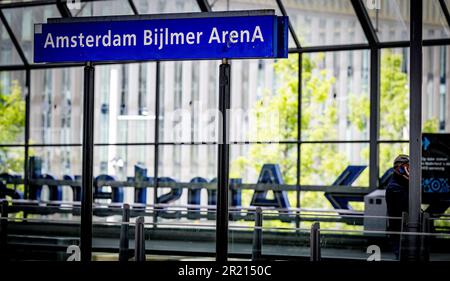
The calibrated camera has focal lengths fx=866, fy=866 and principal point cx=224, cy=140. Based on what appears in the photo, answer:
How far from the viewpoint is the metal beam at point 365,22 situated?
57.8 feet

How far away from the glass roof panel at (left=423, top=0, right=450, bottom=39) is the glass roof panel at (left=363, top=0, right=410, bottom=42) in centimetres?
41

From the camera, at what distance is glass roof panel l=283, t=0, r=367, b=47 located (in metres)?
18.6

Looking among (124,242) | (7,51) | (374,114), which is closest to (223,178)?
(124,242)

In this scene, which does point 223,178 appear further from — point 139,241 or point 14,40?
point 14,40

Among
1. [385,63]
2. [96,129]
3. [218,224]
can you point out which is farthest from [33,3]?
[218,224]

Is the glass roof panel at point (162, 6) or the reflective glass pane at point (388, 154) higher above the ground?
the glass roof panel at point (162, 6)

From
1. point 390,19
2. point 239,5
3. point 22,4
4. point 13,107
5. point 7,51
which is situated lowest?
point 13,107

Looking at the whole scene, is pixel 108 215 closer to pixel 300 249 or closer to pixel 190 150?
pixel 190 150

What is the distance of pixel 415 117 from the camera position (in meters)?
10.7

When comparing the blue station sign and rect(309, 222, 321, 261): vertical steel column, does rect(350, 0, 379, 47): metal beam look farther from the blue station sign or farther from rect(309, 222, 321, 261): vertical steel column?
the blue station sign

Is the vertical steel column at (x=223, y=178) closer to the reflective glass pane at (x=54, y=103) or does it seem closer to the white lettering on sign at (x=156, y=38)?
the white lettering on sign at (x=156, y=38)

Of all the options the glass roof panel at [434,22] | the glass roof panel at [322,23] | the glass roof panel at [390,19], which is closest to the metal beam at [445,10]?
the glass roof panel at [434,22]

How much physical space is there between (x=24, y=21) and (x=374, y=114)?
906 cm

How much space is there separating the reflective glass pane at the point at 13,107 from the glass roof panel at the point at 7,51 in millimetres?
304
